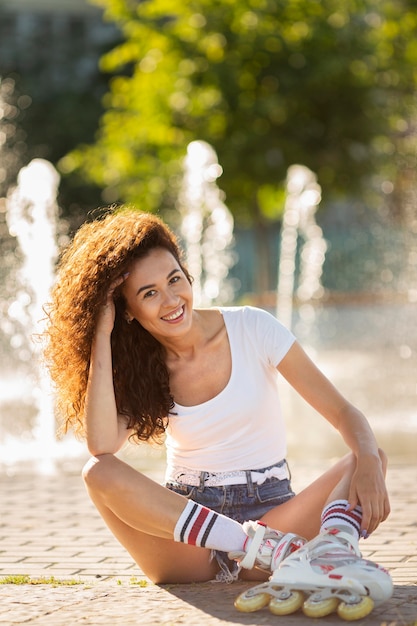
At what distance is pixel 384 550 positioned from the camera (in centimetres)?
479

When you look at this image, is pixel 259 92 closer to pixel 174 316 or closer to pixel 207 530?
pixel 174 316

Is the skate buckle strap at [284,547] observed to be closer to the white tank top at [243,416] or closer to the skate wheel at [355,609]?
the skate wheel at [355,609]

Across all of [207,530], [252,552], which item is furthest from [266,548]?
[207,530]

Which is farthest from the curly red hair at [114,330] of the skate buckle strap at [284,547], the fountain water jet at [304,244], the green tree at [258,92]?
the green tree at [258,92]

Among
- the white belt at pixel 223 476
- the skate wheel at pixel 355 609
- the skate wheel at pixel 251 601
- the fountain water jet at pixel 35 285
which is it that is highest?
the skate wheel at pixel 355 609

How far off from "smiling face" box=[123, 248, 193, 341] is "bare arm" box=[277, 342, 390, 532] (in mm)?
369

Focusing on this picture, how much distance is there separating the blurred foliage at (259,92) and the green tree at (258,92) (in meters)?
0.02

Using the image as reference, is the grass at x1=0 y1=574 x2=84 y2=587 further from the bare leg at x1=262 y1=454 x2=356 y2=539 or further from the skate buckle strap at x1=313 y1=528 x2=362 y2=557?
the skate buckle strap at x1=313 y1=528 x2=362 y2=557

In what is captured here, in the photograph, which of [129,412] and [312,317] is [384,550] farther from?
[312,317]

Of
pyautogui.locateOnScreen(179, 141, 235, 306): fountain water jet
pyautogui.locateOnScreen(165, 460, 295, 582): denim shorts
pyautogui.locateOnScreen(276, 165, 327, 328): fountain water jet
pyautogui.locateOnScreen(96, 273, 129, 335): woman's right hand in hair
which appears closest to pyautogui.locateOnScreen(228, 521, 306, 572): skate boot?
pyautogui.locateOnScreen(165, 460, 295, 582): denim shorts

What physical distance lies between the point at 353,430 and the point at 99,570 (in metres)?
1.11

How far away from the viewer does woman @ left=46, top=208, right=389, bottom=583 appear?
4176 millimetres

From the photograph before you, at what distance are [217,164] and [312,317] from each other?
5116 mm

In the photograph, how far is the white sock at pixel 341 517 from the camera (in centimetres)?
387
